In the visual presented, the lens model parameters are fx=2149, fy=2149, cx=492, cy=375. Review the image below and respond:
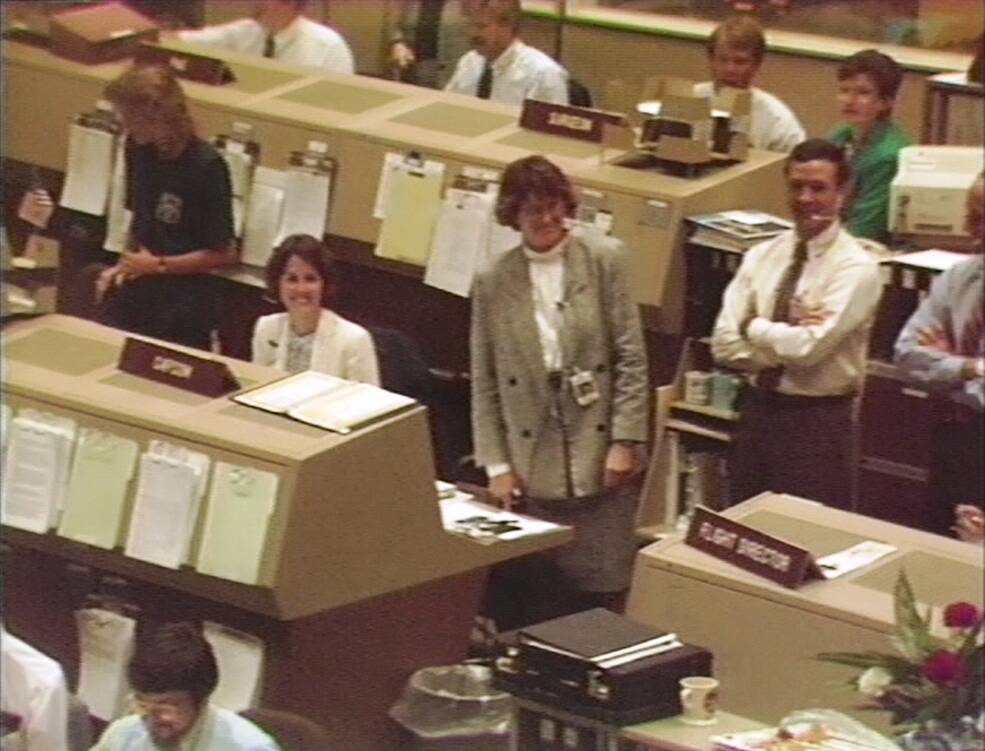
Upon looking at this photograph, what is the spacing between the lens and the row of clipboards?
349 cm

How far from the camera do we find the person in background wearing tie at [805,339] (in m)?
3.56

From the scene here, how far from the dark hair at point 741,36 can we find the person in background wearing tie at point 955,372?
1.87ft

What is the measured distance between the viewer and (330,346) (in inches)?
154

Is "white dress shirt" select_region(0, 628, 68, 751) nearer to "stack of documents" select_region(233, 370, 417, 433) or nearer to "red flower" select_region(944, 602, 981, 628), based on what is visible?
"stack of documents" select_region(233, 370, 417, 433)

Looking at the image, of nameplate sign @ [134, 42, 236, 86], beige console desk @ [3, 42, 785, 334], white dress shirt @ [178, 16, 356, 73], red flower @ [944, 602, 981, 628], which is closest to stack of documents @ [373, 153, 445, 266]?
beige console desk @ [3, 42, 785, 334]

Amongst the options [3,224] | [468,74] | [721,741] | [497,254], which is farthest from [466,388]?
[721,741]

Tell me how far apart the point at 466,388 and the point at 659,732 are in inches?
44.1

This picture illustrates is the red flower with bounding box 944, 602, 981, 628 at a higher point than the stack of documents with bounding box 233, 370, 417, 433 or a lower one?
lower

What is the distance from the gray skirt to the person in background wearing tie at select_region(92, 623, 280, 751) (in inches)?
27.0

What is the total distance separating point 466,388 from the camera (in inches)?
156

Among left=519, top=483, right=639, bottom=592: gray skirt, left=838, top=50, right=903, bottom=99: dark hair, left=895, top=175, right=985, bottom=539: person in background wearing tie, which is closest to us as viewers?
left=895, top=175, right=985, bottom=539: person in background wearing tie

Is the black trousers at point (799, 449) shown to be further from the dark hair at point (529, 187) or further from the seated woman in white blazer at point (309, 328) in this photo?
the seated woman in white blazer at point (309, 328)

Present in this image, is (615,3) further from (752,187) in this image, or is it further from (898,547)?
(898,547)

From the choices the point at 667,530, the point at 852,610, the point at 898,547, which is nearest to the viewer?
the point at 852,610
